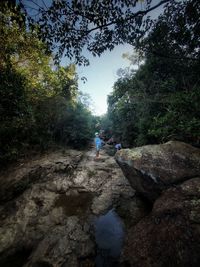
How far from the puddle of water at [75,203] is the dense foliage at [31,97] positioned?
4.20 metres

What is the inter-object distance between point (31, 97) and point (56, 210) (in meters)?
8.57

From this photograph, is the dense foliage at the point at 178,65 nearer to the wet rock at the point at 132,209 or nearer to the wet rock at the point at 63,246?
the wet rock at the point at 132,209

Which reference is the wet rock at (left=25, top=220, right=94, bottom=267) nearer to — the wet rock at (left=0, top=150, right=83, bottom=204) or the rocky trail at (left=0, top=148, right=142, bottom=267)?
the rocky trail at (left=0, top=148, right=142, bottom=267)

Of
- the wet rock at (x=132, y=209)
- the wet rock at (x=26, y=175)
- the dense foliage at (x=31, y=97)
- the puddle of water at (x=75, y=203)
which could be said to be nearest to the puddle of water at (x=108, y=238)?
the wet rock at (x=132, y=209)

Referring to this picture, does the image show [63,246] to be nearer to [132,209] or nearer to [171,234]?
[171,234]

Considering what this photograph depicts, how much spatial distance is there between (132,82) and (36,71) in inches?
314

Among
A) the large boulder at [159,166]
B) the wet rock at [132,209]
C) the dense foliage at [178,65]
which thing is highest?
the dense foliage at [178,65]

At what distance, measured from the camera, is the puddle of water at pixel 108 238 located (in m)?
3.65

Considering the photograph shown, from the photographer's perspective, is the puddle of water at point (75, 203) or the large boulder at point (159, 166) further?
the puddle of water at point (75, 203)

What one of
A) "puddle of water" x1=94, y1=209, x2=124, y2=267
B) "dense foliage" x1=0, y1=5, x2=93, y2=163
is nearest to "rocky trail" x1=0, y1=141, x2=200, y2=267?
"puddle of water" x1=94, y1=209, x2=124, y2=267

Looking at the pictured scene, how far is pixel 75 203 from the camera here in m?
6.12

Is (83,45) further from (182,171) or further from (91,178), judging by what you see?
(91,178)

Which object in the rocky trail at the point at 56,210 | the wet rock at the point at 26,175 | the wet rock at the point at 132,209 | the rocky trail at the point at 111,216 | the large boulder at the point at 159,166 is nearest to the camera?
the rocky trail at the point at 111,216

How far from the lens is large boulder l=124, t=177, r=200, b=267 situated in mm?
2795
